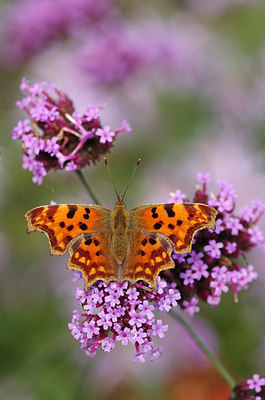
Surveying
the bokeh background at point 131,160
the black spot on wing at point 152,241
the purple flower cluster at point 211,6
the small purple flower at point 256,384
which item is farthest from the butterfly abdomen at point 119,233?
the purple flower cluster at point 211,6

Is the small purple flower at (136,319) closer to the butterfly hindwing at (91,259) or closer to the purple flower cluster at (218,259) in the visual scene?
the butterfly hindwing at (91,259)

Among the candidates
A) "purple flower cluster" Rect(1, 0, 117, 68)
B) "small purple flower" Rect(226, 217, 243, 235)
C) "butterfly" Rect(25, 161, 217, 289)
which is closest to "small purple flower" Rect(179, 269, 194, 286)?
"butterfly" Rect(25, 161, 217, 289)

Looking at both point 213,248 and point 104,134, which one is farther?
point 104,134

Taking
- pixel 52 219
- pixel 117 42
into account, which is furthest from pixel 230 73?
pixel 52 219

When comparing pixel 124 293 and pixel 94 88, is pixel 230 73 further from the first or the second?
pixel 124 293

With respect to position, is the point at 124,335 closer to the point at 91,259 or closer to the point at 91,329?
the point at 91,329

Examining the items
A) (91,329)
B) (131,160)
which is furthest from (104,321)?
(131,160)

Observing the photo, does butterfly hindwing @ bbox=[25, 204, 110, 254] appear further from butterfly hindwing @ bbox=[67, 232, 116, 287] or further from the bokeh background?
the bokeh background
